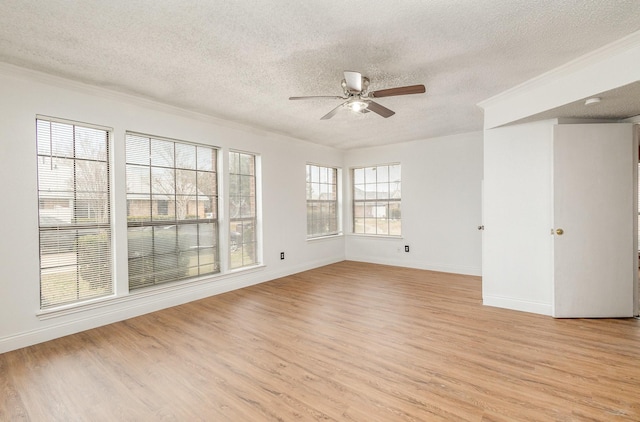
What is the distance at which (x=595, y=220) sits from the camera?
3.28m

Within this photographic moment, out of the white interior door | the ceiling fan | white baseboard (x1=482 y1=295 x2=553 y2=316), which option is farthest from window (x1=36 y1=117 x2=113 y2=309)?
the white interior door

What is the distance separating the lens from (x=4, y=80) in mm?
2717

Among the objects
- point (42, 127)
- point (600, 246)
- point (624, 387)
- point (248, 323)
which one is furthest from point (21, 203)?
point (600, 246)

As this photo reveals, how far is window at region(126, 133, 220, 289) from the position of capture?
3633 mm

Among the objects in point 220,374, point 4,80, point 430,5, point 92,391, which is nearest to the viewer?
point 430,5

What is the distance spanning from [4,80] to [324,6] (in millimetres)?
3032

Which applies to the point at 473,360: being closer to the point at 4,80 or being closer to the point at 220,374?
the point at 220,374

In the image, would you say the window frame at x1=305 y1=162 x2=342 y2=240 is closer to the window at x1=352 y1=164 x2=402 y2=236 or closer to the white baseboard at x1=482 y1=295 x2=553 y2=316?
the window at x1=352 y1=164 x2=402 y2=236

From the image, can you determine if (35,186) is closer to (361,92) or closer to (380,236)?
(361,92)

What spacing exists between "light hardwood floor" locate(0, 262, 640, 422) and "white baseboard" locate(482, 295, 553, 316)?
135mm

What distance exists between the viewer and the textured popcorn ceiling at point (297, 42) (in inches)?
77.5

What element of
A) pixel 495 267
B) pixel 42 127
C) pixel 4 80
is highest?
pixel 4 80

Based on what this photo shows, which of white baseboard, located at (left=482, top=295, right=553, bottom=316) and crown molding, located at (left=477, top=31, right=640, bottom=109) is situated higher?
crown molding, located at (left=477, top=31, right=640, bottom=109)

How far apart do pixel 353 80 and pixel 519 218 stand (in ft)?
9.00
